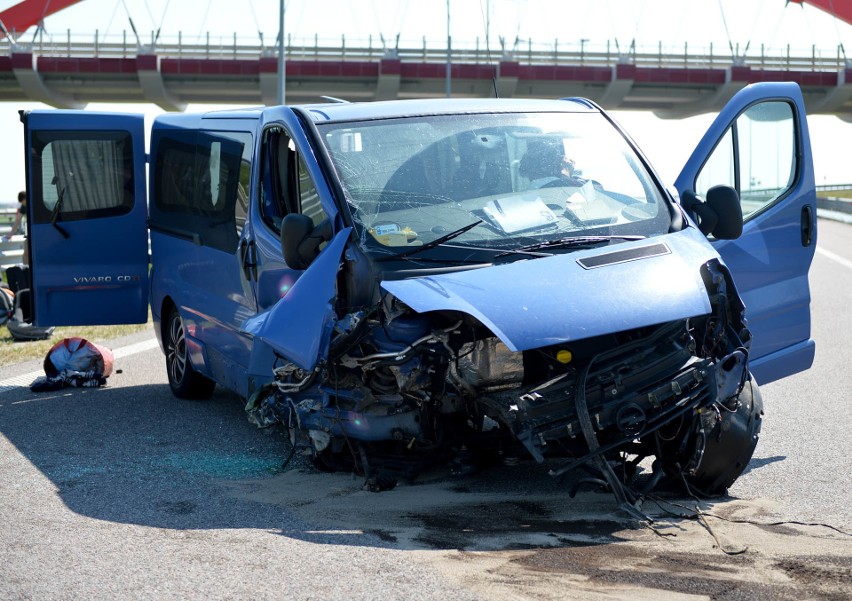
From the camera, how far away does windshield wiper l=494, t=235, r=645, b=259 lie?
6.33 meters

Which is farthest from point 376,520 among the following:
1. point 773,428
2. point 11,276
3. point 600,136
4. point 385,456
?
point 11,276

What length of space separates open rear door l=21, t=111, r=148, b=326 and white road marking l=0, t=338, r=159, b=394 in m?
0.76

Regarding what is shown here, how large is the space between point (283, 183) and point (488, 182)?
127cm

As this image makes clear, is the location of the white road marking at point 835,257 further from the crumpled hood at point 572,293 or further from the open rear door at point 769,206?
the crumpled hood at point 572,293

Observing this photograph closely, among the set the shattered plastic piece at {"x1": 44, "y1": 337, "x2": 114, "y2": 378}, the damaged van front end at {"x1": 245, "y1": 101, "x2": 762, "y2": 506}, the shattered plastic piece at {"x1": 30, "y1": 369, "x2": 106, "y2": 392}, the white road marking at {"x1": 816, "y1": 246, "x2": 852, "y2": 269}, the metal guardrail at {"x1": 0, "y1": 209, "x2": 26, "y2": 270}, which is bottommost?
the white road marking at {"x1": 816, "y1": 246, "x2": 852, "y2": 269}

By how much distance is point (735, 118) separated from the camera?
7.68 meters

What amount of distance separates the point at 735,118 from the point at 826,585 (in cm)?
367

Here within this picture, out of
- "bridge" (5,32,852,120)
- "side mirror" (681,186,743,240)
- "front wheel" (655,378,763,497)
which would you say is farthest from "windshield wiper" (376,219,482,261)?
"bridge" (5,32,852,120)

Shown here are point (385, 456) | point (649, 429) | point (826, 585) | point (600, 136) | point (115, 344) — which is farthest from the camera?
point (115, 344)

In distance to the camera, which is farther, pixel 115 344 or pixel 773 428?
pixel 115 344

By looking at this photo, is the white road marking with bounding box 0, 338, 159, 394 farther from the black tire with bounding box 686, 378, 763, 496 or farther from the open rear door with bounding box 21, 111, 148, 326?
the black tire with bounding box 686, 378, 763, 496

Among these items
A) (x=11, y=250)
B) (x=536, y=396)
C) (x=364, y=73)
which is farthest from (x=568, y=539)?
(x=364, y=73)

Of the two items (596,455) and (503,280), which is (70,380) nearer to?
(503,280)

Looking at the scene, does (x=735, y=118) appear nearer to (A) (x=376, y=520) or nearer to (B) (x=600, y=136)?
(B) (x=600, y=136)
